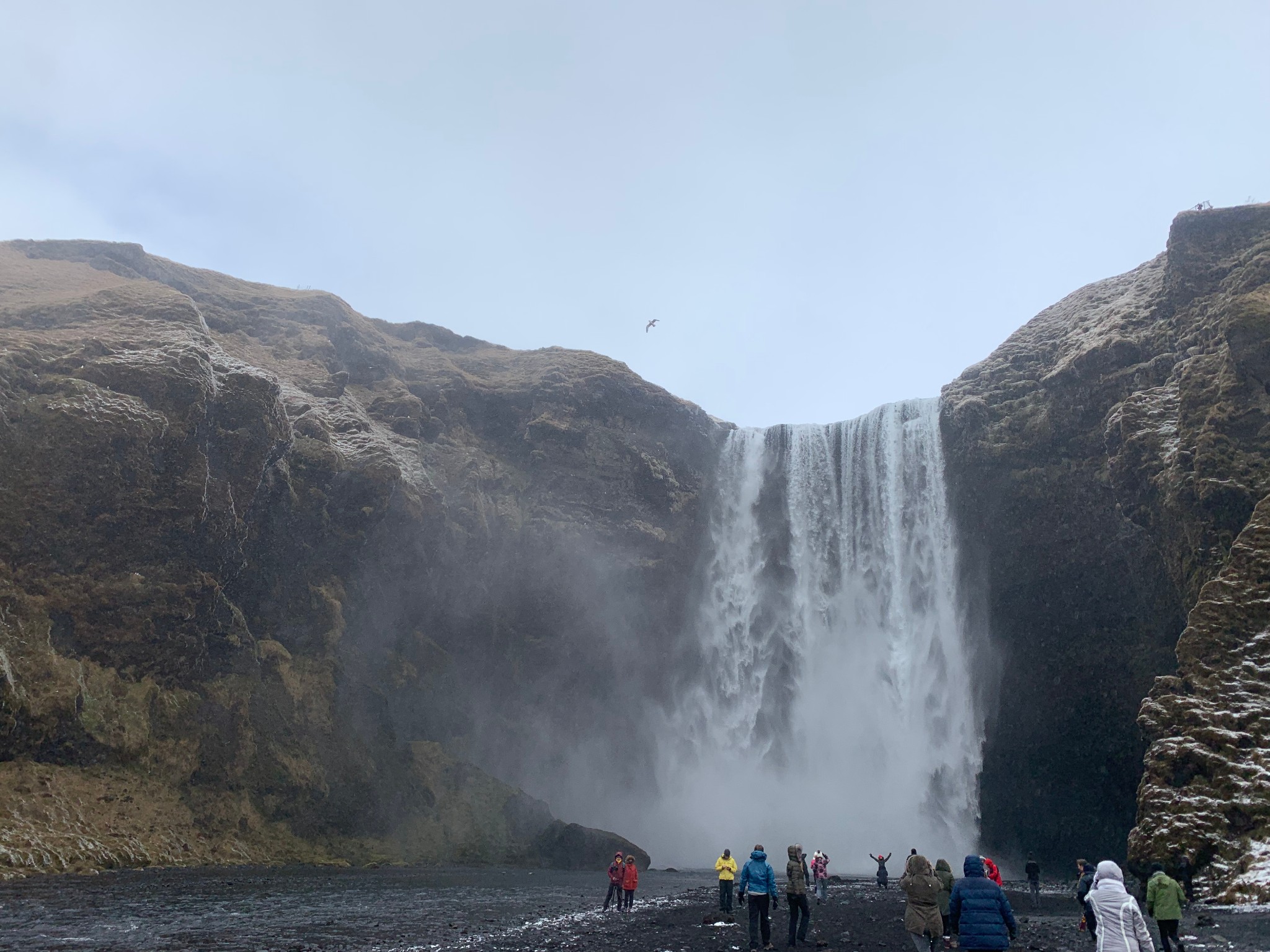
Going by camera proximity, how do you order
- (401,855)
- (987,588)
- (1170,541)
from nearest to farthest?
(1170,541) → (401,855) → (987,588)

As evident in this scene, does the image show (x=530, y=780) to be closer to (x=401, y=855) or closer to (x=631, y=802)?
(x=631, y=802)

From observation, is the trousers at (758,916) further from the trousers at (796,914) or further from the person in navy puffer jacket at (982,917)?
the person in navy puffer jacket at (982,917)

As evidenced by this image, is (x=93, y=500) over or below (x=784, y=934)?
over

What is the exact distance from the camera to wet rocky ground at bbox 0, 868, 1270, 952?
1612 cm

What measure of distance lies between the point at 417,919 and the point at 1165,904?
16407 millimetres

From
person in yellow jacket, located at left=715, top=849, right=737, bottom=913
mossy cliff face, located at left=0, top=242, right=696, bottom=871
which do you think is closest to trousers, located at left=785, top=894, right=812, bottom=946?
person in yellow jacket, located at left=715, top=849, right=737, bottom=913

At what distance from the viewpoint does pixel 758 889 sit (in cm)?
1534

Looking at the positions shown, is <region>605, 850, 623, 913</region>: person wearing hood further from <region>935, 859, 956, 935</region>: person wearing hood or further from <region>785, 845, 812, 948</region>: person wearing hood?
<region>935, 859, 956, 935</region>: person wearing hood

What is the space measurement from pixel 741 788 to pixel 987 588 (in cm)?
1899

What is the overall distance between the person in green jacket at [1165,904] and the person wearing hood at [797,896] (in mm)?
5760

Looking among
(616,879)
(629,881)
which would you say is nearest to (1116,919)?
(629,881)

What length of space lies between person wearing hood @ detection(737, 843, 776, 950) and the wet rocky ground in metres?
0.60

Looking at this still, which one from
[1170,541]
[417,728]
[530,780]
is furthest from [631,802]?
[1170,541]

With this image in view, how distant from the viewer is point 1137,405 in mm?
40719
